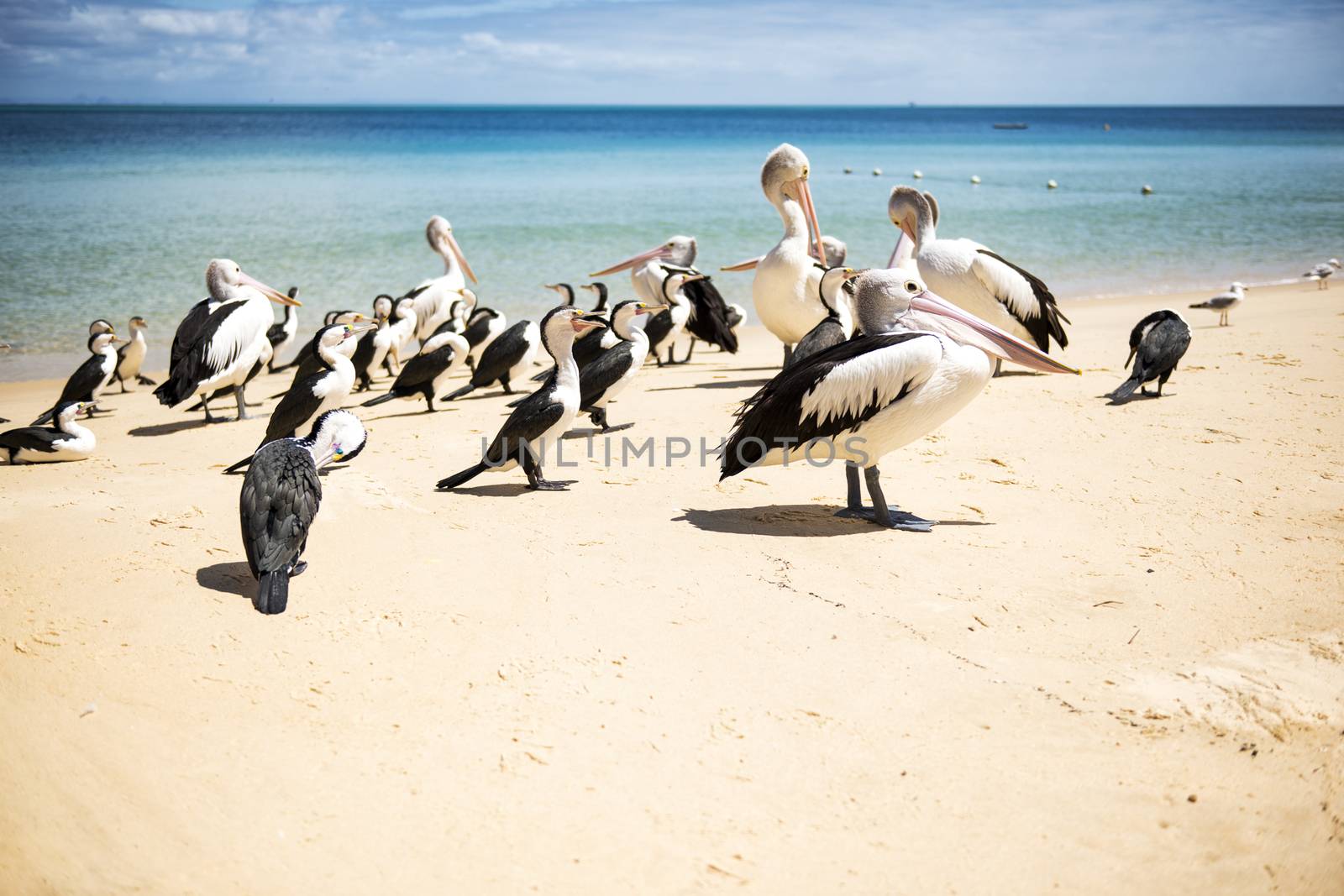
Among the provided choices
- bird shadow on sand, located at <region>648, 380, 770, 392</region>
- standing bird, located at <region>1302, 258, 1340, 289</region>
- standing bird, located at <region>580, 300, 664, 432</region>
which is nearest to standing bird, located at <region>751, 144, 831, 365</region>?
bird shadow on sand, located at <region>648, 380, 770, 392</region>

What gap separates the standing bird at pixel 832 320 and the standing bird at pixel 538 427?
1.43 meters

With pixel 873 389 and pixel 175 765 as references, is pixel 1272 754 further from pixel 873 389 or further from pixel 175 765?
pixel 175 765

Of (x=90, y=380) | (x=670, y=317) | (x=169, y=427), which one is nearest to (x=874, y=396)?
(x=670, y=317)

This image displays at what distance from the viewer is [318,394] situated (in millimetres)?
5680

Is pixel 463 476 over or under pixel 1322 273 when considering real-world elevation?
under

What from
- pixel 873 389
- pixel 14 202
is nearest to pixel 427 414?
pixel 873 389

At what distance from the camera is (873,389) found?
13.4 feet

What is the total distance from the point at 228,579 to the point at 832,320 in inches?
148

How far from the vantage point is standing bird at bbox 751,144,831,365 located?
7441 millimetres

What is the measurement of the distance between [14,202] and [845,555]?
84.3ft

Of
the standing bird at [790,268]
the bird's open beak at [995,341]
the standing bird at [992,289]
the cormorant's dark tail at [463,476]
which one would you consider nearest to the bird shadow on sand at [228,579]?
the cormorant's dark tail at [463,476]

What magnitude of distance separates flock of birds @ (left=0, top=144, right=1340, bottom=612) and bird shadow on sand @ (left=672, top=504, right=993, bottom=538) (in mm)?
104

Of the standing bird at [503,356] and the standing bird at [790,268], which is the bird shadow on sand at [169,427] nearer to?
the standing bird at [503,356]

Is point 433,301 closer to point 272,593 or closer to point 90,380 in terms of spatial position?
point 90,380
